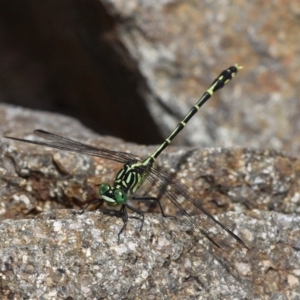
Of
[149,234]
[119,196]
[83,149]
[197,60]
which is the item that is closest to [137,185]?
[119,196]

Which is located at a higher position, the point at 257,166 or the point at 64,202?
the point at 257,166

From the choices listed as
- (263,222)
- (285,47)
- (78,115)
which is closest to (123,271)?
(263,222)

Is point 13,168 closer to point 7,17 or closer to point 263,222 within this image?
point 263,222

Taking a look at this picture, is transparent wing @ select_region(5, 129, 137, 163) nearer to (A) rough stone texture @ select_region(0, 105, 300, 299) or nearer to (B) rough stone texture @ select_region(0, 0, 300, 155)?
(A) rough stone texture @ select_region(0, 105, 300, 299)

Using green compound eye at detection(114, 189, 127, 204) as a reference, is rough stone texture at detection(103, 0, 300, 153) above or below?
above

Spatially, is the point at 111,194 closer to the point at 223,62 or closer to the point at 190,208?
the point at 190,208

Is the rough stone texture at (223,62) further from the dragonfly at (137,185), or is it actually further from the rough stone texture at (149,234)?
the dragonfly at (137,185)

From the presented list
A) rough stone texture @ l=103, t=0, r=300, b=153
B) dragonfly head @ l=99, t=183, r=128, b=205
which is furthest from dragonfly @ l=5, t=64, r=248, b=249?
rough stone texture @ l=103, t=0, r=300, b=153
